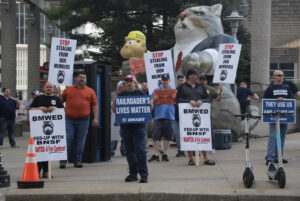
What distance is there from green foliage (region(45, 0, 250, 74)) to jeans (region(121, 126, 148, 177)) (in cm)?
2416

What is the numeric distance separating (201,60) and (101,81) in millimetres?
3992

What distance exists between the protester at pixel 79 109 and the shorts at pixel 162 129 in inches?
60.5

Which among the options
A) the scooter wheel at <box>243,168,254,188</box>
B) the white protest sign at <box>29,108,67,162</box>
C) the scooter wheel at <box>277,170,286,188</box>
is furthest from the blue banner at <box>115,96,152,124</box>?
the scooter wheel at <box>277,170,286,188</box>

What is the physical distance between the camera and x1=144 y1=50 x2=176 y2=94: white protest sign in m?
14.1

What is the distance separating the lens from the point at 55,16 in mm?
38125

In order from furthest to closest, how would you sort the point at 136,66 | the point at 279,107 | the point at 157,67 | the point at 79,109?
the point at 136,66 → the point at 157,67 → the point at 79,109 → the point at 279,107

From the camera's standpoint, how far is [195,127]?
12.4 metres

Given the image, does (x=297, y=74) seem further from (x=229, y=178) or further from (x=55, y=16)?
(x=229, y=178)

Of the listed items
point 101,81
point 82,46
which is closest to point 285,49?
point 82,46

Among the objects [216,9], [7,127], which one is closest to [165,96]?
[216,9]

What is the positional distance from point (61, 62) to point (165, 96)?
226 cm

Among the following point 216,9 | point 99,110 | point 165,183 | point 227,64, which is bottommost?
point 165,183

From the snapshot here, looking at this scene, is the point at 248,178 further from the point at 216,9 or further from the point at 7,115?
the point at 7,115

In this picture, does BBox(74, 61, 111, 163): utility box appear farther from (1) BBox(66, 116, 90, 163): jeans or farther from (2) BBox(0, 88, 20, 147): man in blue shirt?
(2) BBox(0, 88, 20, 147): man in blue shirt
